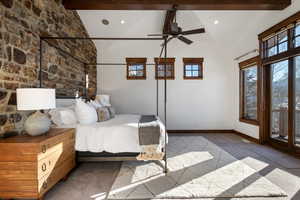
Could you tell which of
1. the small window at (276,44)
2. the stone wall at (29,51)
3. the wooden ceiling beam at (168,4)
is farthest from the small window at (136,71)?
the small window at (276,44)

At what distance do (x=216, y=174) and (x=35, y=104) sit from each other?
8.92 feet

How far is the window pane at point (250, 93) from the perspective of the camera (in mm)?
4605

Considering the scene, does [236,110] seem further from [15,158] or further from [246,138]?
[15,158]

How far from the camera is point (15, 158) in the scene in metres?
1.79

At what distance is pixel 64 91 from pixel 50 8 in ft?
5.45

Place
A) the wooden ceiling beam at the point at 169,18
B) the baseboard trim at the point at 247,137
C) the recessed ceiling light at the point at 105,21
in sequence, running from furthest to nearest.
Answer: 1. the recessed ceiling light at the point at 105,21
2. the baseboard trim at the point at 247,137
3. the wooden ceiling beam at the point at 169,18

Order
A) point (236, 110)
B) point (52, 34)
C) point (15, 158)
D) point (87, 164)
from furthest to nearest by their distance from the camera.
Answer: point (236, 110), point (52, 34), point (87, 164), point (15, 158)

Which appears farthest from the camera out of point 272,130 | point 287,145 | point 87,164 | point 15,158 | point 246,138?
point 246,138

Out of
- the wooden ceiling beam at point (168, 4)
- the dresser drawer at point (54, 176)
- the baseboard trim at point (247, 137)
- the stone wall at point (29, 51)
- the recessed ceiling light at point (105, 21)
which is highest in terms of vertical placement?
the recessed ceiling light at point (105, 21)

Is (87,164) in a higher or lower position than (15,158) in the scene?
lower

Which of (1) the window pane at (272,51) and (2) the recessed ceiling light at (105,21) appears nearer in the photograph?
(1) the window pane at (272,51)

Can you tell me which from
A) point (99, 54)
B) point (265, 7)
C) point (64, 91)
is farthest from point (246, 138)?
point (99, 54)

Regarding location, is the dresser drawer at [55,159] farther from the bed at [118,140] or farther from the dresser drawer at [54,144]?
the bed at [118,140]

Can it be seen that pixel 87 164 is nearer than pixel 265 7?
Yes
